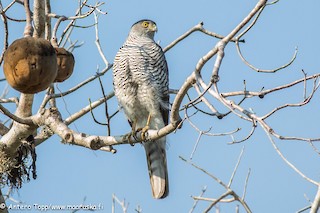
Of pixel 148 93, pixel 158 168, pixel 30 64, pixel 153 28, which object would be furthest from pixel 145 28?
pixel 30 64

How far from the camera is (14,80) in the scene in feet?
13.1

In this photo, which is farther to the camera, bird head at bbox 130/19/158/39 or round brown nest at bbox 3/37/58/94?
bird head at bbox 130/19/158/39

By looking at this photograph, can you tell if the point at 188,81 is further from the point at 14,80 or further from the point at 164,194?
the point at 164,194

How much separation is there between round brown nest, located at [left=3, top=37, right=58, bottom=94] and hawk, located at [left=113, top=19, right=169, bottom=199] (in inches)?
109

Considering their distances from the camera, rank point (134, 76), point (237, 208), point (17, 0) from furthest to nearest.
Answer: point (134, 76) < point (17, 0) < point (237, 208)

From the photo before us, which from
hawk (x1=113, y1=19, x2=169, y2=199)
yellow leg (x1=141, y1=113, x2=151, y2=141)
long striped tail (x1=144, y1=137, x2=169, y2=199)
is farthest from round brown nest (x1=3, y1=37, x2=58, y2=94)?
long striped tail (x1=144, y1=137, x2=169, y2=199)

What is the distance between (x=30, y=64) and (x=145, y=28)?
4159 mm

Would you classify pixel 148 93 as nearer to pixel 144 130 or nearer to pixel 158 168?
→ pixel 144 130

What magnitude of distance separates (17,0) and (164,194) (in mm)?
2650

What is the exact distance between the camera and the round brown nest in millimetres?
3941

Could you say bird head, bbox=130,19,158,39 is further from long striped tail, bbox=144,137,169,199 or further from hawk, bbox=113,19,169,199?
long striped tail, bbox=144,137,169,199

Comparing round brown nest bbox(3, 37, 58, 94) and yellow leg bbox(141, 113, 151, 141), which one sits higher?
round brown nest bbox(3, 37, 58, 94)

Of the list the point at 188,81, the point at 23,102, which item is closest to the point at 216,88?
the point at 188,81

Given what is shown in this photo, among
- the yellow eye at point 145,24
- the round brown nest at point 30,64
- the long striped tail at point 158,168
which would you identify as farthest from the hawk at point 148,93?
the round brown nest at point 30,64
